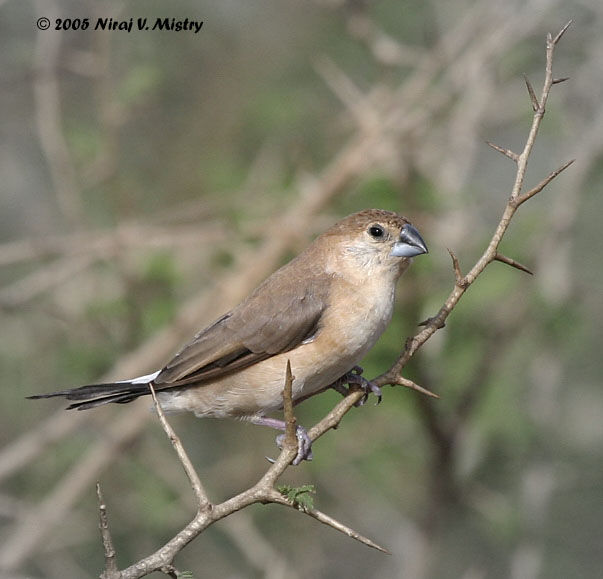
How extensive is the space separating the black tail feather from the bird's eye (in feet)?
3.82

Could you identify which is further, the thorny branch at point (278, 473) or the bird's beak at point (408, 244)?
the bird's beak at point (408, 244)

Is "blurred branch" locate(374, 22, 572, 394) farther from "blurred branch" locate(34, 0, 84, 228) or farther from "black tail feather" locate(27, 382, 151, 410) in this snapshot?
"blurred branch" locate(34, 0, 84, 228)

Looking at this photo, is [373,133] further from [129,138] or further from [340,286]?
[129,138]

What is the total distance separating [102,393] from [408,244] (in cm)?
141

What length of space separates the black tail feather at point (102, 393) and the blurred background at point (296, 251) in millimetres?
1354

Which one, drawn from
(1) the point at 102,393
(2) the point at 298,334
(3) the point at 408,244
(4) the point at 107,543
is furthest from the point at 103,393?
(3) the point at 408,244

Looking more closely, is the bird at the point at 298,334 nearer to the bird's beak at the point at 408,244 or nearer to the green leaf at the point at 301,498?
the bird's beak at the point at 408,244

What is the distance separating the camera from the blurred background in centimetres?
550

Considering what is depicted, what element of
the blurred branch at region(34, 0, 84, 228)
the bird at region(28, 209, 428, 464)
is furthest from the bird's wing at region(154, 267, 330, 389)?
the blurred branch at region(34, 0, 84, 228)

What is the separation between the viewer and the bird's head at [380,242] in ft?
12.7

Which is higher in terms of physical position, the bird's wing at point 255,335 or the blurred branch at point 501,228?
the bird's wing at point 255,335

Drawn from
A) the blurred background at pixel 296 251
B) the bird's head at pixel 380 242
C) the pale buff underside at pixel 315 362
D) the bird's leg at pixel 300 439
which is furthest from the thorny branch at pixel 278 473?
the blurred background at pixel 296 251

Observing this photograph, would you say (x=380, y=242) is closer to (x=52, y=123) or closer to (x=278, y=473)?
(x=278, y=473)

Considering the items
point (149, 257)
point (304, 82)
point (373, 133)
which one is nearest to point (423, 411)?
point (373, 133)
